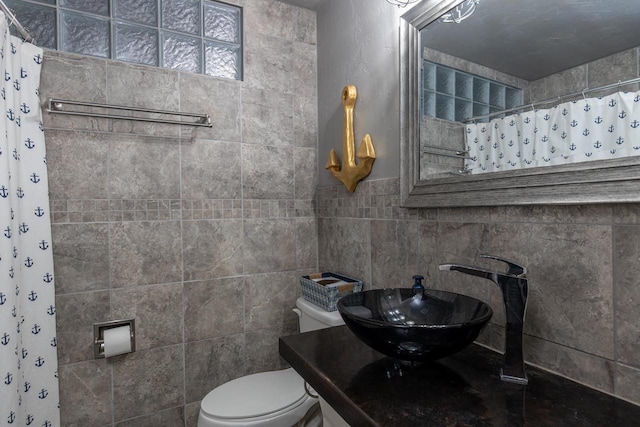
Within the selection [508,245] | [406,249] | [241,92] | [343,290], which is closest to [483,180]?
[508,245]

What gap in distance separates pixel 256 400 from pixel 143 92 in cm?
150

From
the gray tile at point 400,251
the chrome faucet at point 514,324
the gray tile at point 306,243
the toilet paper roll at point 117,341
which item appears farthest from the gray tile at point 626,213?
the toilet paper roll at point 117,341

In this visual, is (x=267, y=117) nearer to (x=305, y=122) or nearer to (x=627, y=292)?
(x=305, y=122)

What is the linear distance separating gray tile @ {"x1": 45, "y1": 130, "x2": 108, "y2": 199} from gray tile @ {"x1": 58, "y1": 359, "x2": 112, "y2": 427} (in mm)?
762

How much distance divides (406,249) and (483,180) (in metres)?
0.44

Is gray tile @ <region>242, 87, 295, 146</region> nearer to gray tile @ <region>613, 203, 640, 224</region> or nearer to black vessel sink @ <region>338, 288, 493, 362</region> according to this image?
black vessel sink @ <region>338, 288, 493, 362</region>

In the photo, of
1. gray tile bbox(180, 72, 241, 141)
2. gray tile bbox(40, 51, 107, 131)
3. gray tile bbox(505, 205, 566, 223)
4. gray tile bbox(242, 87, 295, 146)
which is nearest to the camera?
gray tile bbox(505, 205, 566, 223)

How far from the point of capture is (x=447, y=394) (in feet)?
2.77

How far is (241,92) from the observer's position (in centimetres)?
191

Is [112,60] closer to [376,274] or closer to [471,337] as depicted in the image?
[376,274]

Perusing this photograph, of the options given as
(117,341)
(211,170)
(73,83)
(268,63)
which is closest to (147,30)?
(73,83)

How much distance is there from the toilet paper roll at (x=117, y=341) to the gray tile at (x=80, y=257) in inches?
8.0

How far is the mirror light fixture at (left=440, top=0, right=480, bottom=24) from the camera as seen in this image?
118 cm

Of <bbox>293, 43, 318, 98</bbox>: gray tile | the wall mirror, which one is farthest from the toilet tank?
<bbox>293, 43, 318, 98</bbox>: gray tile
